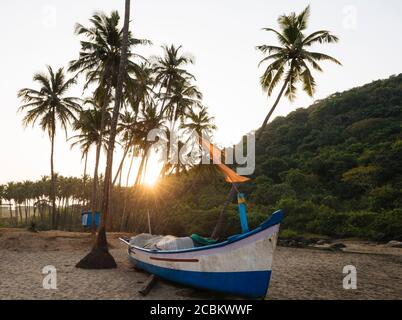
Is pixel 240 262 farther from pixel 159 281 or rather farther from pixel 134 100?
pixel 134 100

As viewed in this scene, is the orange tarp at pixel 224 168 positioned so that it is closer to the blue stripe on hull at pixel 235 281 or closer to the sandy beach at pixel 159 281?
the blue stripe on hull at pixel 235 281

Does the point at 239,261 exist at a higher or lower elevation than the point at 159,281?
higher

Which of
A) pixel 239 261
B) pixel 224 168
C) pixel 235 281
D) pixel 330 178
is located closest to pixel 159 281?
pixel 235 281

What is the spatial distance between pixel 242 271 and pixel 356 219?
74.7ft

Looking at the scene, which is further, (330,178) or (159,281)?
(330,178)

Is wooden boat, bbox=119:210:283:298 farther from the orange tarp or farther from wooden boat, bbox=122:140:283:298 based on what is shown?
the orange tarp

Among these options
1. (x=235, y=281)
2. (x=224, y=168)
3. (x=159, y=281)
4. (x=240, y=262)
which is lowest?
(x=159, y=281)

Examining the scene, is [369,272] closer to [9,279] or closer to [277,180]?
[9,279]

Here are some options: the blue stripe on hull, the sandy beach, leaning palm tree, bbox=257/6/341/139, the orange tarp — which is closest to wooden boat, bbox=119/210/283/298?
the blue stripe on hull

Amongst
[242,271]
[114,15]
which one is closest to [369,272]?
[242,271]

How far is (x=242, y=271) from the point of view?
8625 mm

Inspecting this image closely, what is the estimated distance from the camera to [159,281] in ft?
37.3

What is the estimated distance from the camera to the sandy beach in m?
9.51

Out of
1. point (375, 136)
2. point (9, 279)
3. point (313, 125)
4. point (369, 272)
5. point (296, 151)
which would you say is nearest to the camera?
point (9, 279)
